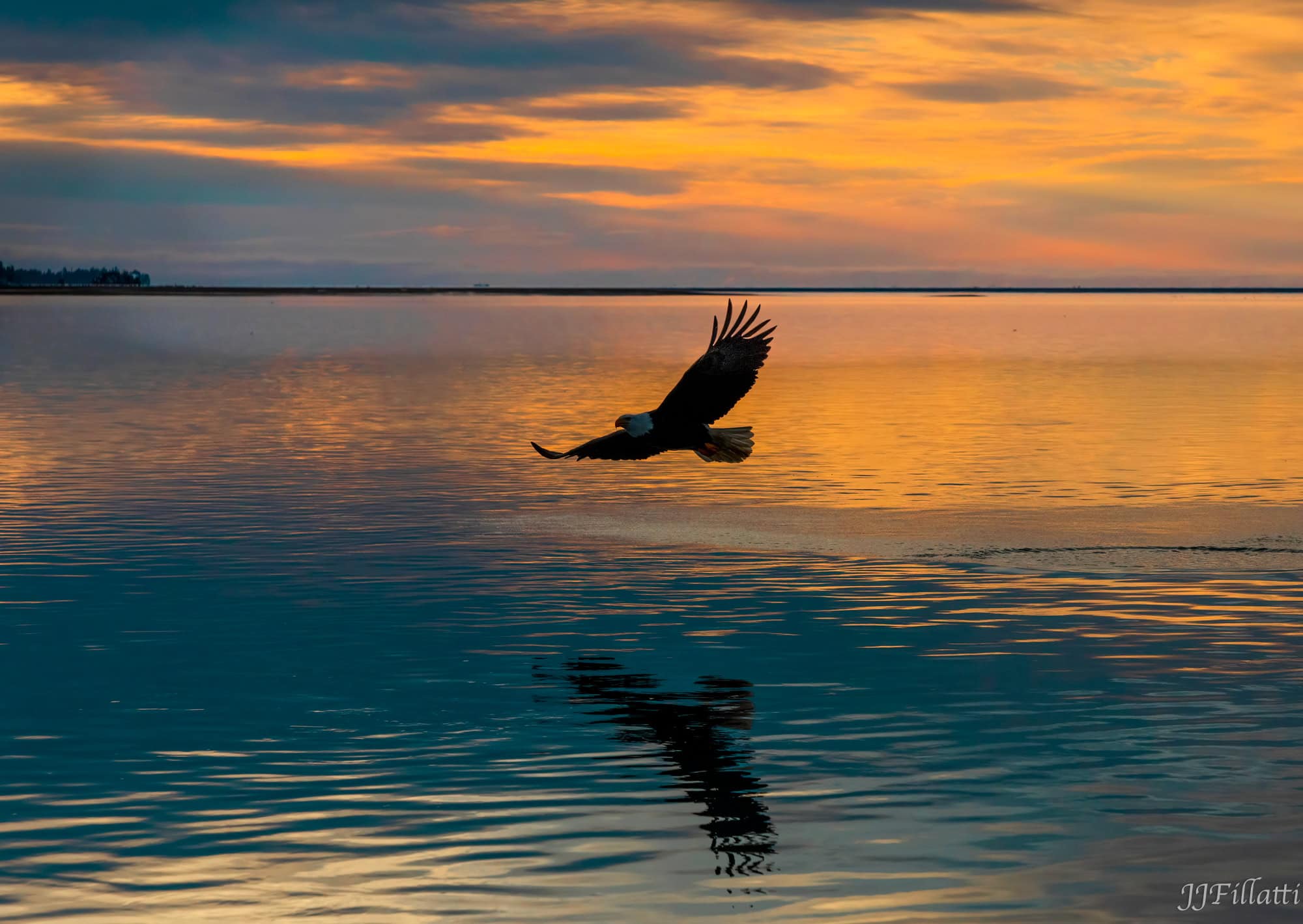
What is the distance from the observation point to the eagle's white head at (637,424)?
26375mm

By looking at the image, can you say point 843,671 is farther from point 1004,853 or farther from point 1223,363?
point 1223,363

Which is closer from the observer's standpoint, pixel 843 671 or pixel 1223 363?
pixel 843 671

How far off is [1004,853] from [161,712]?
11774 mm

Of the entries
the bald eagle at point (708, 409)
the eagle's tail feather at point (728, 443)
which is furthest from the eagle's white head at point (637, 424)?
the eagle's tail feather at point (728, 443)

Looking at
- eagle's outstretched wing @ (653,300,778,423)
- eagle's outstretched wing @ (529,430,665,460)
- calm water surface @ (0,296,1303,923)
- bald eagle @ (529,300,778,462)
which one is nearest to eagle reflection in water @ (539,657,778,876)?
calm water surface @ (0,296,1303,923)

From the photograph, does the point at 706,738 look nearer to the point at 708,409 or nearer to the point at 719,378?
the point at 708,409

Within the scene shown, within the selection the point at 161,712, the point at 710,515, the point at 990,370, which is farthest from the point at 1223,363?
the point at 161,712

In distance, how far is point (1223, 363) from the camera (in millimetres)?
114625

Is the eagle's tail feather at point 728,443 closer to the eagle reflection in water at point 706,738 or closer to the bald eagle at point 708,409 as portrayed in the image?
the bald eagle at point 708,409

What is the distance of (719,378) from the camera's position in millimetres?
27422
